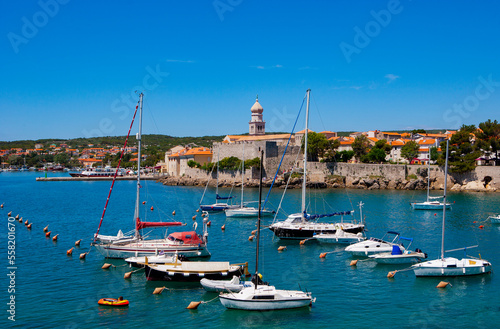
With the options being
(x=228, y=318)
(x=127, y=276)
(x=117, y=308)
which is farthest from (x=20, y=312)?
(x=228, y=318)

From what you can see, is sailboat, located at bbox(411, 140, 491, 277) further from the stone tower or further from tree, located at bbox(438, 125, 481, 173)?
the stone tower

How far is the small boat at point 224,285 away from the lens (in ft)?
49.4

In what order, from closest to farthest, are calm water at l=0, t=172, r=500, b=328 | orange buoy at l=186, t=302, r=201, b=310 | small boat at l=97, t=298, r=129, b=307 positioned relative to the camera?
calm water at l=0, t=172, r=500, b=328
orange buoy at l=186, t=302, r=201, b=310
small boat at l=97, t=298, r=129, b=307

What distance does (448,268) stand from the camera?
59.4 feet

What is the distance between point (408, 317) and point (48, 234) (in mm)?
20180

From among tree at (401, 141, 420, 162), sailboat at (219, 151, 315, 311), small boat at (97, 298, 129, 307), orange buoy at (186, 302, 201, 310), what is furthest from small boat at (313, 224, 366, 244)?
tree at (401, 141, 420, 162)

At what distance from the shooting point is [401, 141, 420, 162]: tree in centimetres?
6869

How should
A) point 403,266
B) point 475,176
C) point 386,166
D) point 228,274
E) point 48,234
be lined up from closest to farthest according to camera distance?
point 228,274 → point 403,266 → point 48,234 → point 475,176 → point 386,166

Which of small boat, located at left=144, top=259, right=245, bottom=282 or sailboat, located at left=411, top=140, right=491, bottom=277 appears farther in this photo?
sailboat, located at left=411, top=140, right=491, bottom=277

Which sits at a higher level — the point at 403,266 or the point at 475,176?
the point at 475,176

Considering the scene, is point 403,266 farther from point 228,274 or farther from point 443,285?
point 228,274

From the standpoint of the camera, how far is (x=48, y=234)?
26.2m

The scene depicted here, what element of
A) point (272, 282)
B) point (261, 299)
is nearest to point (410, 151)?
point (272, 282)

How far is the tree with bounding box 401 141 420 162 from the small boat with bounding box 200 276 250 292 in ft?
191
